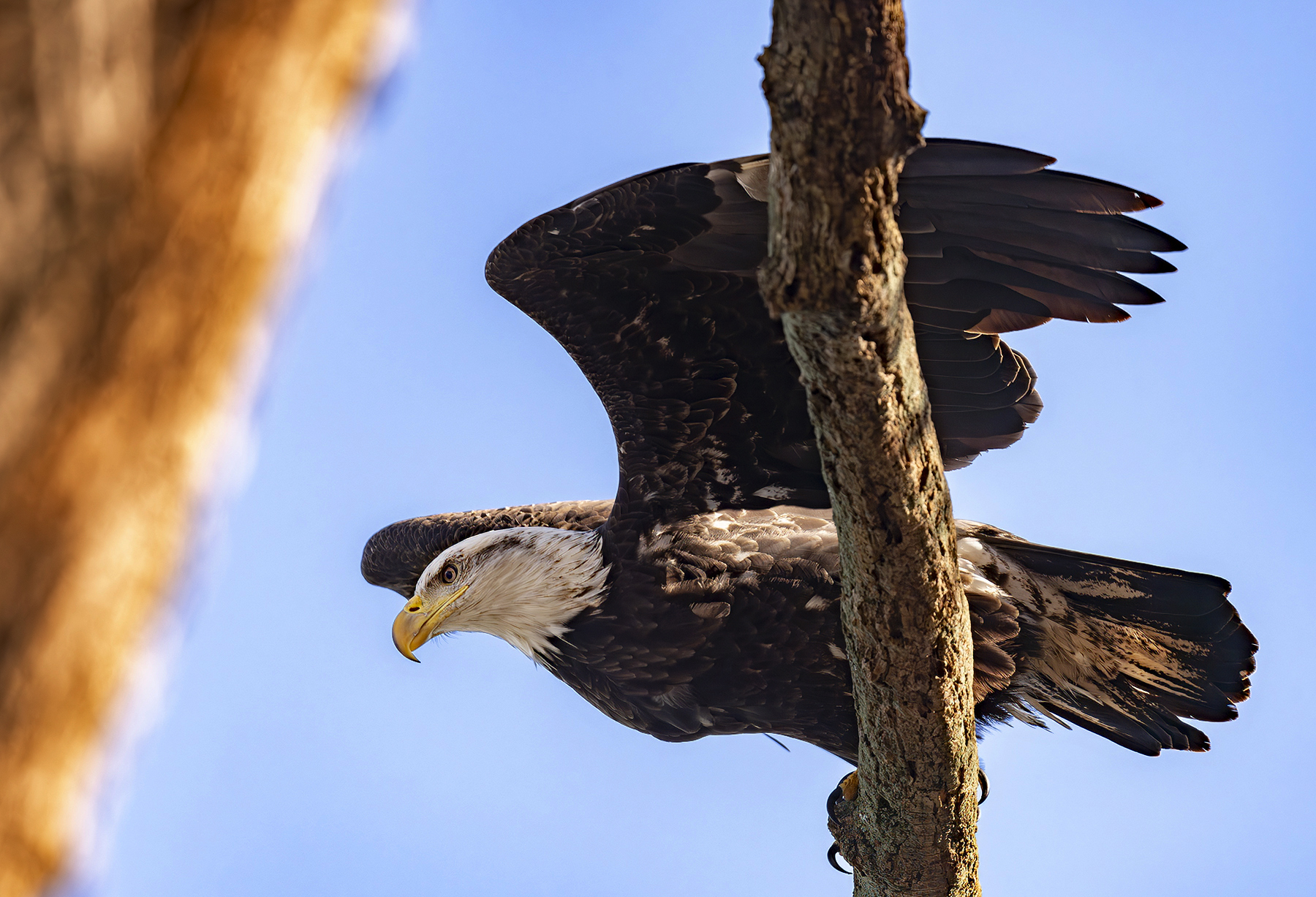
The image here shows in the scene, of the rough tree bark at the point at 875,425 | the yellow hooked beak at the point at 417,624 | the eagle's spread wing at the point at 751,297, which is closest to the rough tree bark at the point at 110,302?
the rough tree bark at the point at 875,425

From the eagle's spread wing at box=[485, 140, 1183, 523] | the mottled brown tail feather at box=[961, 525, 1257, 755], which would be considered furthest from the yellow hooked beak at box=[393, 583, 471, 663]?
the mottled brown tail feather at box=[961, 525, 1257, 755]

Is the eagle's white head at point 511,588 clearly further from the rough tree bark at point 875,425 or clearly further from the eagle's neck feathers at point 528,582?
the rough tree bark at point 875,425

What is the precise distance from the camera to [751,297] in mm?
3754

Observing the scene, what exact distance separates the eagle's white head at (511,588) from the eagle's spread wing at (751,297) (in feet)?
1.24

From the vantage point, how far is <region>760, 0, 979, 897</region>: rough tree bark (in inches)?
75.6

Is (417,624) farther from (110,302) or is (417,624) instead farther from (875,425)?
(110,302)

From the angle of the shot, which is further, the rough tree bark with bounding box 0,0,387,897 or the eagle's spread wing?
the eagle's spread wing

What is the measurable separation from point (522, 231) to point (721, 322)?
97cm

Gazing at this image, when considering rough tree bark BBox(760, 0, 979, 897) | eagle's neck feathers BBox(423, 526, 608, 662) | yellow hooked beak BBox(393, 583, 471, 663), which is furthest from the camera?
yellow hooked beak BBox(393, 583, 471, 663)

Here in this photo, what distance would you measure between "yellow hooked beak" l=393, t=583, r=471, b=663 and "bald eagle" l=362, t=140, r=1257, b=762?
520 millimetres

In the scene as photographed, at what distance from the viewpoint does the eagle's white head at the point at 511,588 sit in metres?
4.25

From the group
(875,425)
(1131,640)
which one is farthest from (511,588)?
(1131,640)

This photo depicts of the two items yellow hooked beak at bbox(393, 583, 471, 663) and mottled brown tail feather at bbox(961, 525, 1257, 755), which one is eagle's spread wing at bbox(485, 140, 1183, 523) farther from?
yellow hooked beak at bbox(393, 583, 471, 663)

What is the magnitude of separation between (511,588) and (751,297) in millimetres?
1898
